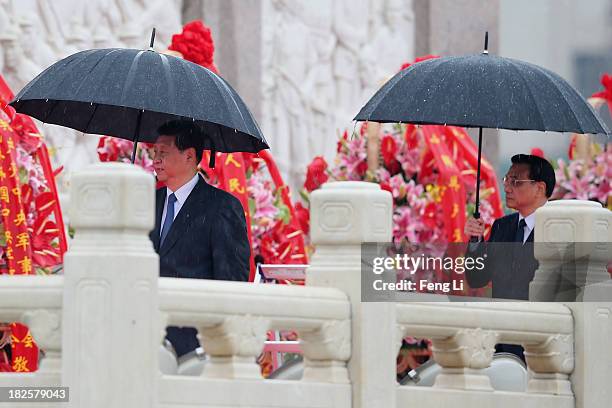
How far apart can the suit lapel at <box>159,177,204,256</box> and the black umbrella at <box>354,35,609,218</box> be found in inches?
38.7

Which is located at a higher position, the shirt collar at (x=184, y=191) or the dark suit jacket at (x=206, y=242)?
the shirt collar at (x=184, y=191)

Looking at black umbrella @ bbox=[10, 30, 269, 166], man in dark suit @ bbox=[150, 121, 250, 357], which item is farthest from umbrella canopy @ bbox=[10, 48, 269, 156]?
man in dark suit @ bbox=[150, 121, 250, 357]

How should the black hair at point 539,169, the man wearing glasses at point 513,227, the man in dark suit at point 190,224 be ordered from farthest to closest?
the black hair at point 539,169
the man wearing glasses at point 513,227
the man in dark suit at point 190,224

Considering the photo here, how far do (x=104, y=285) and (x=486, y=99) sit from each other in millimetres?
2507

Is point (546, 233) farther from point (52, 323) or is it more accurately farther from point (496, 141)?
point (496, 141)

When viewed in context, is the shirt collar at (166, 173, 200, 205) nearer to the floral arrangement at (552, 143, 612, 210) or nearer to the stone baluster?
the stone baluster

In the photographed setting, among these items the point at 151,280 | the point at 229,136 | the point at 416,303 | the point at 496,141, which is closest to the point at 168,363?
the point at 151,280

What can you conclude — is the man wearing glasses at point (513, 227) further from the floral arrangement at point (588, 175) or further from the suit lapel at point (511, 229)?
the floral arrangement at point (588, 175)

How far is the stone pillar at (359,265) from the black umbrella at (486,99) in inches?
54.1

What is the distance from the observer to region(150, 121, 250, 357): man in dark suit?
6.36m

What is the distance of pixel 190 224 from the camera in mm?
6422

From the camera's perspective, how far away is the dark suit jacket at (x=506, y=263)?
672cm

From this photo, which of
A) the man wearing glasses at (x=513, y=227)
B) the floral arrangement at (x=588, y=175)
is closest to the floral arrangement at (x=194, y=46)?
the man wearing glasses at (x=513, y=227)
